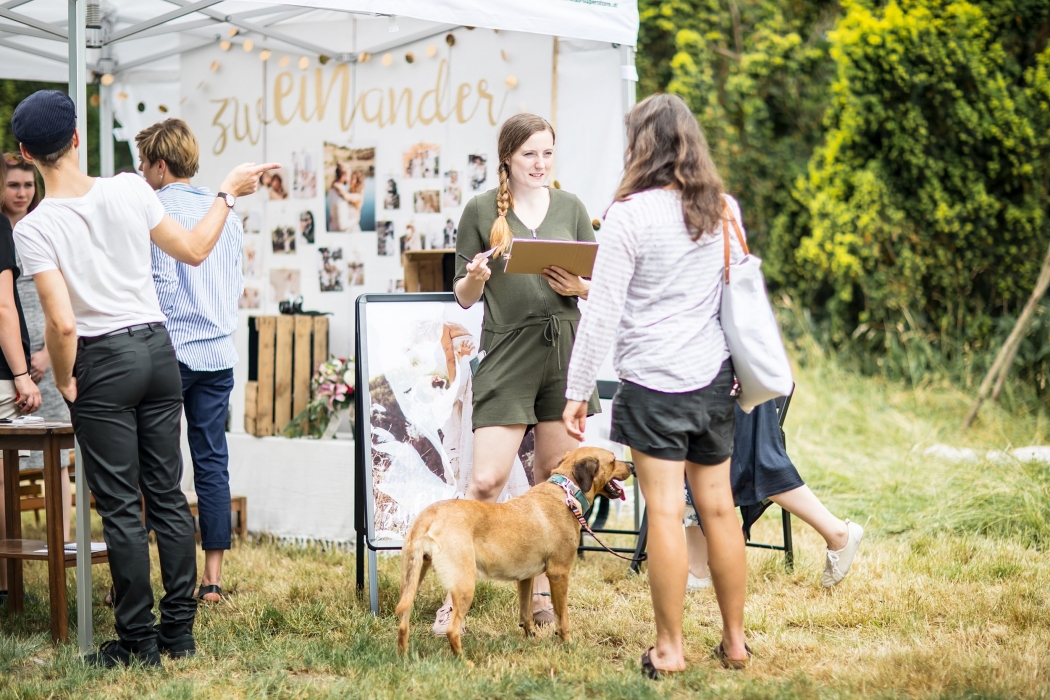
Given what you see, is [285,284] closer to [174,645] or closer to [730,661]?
[174,645]

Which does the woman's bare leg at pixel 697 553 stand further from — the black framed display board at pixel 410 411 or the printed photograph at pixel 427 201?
the printed photograph at pixel 427 201

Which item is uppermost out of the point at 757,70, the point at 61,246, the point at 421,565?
the point at 757,70

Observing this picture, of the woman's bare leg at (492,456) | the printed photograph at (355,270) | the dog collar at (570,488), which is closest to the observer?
the dog collar at (570,488)

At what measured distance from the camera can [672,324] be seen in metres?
3.04

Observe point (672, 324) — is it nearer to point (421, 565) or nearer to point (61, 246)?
point (421, 565)

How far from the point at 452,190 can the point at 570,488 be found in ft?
8.88

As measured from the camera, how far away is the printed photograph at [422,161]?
5.88 m

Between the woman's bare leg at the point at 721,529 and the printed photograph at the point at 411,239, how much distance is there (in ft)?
10.3

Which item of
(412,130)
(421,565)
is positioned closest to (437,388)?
(421,565)

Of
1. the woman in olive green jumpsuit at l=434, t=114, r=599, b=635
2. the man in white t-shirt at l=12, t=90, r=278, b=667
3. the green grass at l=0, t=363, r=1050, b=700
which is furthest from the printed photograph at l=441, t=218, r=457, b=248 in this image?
the man in white t-shirt at l=12, t=90, r=278, b=667

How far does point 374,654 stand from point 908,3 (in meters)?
6.95

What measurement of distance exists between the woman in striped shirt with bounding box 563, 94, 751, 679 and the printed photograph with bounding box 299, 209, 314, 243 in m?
3.56

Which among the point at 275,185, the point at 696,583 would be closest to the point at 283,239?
the point at 275,185

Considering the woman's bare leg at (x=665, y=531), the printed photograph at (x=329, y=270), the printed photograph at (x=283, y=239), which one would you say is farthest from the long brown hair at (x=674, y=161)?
the printed photograph at (x=283, y=239)
